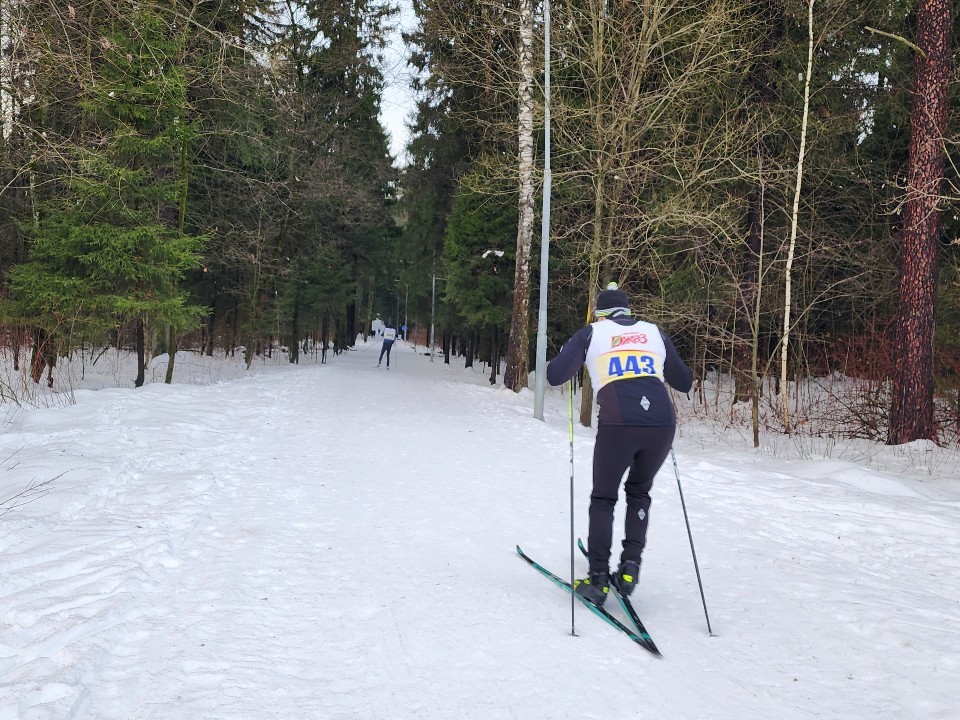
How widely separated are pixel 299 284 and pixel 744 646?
98.0 ft

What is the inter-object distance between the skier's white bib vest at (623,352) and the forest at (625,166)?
6.00 metres

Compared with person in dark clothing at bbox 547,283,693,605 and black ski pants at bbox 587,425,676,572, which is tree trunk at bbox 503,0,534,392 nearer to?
person in dark clothing at bbox 547,283,693,605

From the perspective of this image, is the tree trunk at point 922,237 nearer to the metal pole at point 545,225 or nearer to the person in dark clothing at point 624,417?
the metal pole at point 545,225

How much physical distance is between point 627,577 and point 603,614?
0.35 meters

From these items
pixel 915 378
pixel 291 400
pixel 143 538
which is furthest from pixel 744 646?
pixel 291 400

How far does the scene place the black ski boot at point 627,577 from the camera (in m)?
4.32

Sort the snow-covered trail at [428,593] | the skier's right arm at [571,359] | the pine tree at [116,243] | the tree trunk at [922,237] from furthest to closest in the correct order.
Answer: the pine tree at [116,243] < the tree trunk at [922,237] < the skier's right arm at [571,359] < the snow-covered trail at [428,593]

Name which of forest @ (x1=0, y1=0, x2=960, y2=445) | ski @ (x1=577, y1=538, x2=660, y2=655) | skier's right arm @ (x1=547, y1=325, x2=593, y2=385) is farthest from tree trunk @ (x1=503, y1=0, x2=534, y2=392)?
ski @ (x1=577, y1=538, x2=660, y2=655)

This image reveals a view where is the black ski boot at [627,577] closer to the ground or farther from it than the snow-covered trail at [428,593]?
farther from it

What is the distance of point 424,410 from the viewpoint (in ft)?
47.1

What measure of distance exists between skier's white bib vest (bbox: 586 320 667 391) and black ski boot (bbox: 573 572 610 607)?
1314mm

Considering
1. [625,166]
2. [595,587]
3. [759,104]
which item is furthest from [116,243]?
[759,104]

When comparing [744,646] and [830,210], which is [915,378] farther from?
[830,210]

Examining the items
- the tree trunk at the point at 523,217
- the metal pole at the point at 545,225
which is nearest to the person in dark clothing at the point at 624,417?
the metal pole at the point at 545,225
